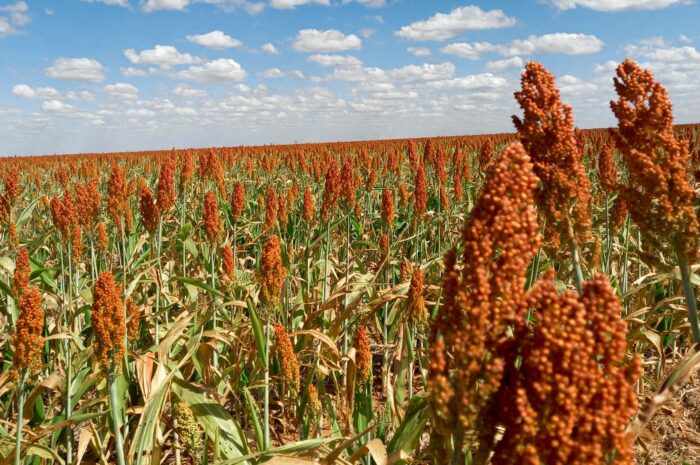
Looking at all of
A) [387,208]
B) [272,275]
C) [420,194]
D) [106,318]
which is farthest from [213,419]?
[420,194]

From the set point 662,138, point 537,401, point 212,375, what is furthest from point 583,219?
point 212,375

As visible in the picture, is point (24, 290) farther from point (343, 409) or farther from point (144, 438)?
point (343, 409)

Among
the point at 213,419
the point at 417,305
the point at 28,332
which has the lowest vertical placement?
the point at 213,419

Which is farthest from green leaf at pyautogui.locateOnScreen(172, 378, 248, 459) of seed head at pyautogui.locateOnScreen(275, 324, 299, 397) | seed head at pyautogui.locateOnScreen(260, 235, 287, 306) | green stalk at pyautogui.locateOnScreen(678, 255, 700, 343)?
green stalk at pyautogui.locateOnScreen(678, 255, 700, 343)

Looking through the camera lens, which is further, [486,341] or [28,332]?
[28,332]

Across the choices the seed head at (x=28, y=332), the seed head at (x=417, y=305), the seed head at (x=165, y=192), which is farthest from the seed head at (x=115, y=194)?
the seed head at (x=417, y=305)

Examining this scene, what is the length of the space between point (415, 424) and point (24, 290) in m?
1.82

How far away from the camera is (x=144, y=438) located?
2.22m

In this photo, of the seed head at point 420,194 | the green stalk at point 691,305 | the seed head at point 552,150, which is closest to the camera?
the green stalk at point 691,305

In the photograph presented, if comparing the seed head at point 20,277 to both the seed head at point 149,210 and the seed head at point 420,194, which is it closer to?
the seed head at point 149,210

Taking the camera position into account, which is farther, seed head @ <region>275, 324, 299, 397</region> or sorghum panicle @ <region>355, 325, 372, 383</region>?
sorghum panicle @ <region>355, 325, 372, 383</region>

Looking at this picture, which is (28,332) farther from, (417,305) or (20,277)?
(417,305)

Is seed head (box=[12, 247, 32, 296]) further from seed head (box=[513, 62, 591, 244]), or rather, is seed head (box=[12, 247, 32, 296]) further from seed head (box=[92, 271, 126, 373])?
seed head (box=[513, 62, 591, 244])

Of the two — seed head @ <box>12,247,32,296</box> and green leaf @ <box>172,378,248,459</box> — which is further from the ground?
seed head @ <box>12,247,32,296</box>
